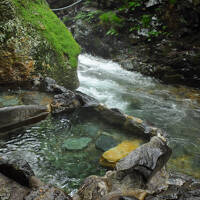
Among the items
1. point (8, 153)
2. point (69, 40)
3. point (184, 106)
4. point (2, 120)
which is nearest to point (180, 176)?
point (8, 153)

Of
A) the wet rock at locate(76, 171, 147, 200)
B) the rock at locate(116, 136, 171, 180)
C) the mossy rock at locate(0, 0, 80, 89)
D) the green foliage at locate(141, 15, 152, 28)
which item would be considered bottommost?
the wet rock at locate(76, 171, 147, 200)

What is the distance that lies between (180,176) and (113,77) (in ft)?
17.2

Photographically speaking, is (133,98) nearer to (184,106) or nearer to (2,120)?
(184,106)

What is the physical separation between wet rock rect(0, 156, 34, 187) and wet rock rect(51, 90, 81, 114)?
5.26 ft

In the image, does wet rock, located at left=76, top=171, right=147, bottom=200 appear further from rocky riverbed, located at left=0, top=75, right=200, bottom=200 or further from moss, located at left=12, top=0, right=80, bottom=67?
moss, located at left=12, top=0, right=80, bottom=67

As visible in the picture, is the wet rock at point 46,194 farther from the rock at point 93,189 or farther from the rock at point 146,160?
the rock at point 146,160

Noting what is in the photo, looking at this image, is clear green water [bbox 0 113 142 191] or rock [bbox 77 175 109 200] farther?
clear green water [bbox 0 113 142 191]

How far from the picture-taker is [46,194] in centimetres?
179

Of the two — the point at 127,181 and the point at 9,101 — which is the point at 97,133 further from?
the point at 9,101

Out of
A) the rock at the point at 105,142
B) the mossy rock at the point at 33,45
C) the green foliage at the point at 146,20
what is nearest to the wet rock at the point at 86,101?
the rock at the point at 105,142

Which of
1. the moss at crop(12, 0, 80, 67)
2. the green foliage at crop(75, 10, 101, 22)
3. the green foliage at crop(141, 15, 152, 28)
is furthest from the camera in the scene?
the green foliage at crop(75, 10, 101, 22)

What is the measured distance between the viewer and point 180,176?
8.96 feet

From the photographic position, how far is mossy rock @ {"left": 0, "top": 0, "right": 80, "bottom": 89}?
4164mm

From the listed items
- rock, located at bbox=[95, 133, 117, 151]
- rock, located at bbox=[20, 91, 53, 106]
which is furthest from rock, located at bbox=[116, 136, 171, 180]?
rock, located at bbox=[20, 91, 53, 106]
